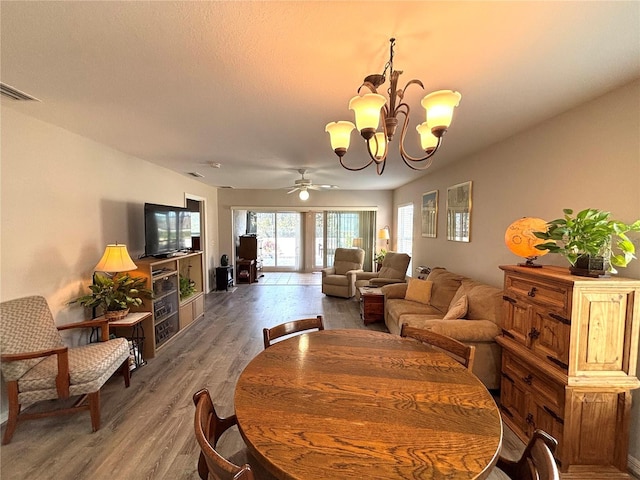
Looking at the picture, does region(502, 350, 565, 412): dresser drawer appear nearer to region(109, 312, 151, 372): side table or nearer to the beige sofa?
the beige sofa

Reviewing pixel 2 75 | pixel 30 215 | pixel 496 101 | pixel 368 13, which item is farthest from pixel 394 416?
pixel 30 215

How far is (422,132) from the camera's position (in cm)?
171

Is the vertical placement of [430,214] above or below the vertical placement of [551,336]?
above

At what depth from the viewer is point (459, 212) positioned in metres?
3.86

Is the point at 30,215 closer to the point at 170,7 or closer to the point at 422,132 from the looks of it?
the point at 170,7

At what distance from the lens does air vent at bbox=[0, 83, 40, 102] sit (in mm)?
1855

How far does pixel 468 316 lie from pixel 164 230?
12.8 feet

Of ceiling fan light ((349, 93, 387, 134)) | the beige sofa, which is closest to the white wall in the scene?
the beige sofa

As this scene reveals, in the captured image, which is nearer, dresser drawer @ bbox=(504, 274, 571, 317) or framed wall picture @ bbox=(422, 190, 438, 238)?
dresser drawer @ bbox=(504, 274, 571, 317)

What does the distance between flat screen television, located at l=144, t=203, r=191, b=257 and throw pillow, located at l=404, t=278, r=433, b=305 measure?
3449mm

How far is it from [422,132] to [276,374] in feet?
5.29

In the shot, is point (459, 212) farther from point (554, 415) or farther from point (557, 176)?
point (554, 415)

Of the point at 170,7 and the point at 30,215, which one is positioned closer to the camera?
the point at 170,7

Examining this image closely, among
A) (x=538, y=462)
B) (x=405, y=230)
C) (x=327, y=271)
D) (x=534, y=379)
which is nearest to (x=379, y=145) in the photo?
(x=538, y=462)
